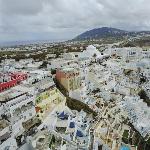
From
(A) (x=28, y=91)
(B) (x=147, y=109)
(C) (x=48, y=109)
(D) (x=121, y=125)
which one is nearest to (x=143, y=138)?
(D) (x=121, y=125)

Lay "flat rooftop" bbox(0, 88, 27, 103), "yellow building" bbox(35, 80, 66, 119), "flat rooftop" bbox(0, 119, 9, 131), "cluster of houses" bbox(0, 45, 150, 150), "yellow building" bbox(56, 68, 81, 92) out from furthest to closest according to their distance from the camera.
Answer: "yellow building" bbox(56, 68, 81, 92)
"yellow building" bbox(35, 80, 66, 119)
"flat rooftop" bbox(0, 88, 27, 103)
"cluster of houses" bbox(0, 45, 150, 150)
"flat rooftop" bbox(0, 119, 9, 131)

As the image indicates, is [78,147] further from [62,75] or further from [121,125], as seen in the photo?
[62,75]

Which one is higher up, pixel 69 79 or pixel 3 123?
pixel 69 79

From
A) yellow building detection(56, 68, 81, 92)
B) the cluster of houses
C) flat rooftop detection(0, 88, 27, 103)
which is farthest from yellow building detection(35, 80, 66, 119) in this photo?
yellow building detection(56, 68, 81, 92)

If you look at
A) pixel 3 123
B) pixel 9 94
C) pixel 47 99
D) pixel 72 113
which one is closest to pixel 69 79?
pixel 47 99

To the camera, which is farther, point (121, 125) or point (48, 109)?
point (121, 125)

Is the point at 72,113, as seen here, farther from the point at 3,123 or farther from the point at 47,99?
the point at 3,123

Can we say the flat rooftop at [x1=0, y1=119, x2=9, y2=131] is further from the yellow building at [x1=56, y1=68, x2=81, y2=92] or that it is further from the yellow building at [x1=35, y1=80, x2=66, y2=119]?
the yellow building at [x1=56, y1=68, x2=81, y2=92]

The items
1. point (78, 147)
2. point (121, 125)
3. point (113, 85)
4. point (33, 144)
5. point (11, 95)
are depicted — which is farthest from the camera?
point (113, 85)

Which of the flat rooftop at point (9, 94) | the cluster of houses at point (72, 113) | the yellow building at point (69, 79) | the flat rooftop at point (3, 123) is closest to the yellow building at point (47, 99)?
the cluster of houses at point (72, 113)
